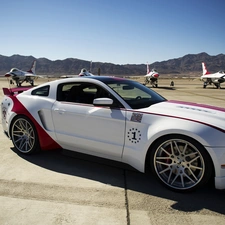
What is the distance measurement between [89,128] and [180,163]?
1504 mm

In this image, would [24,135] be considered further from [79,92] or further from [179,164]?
[179,164]

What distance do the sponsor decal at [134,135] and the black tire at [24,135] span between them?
77.6 inches

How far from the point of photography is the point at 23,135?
4785 millimetres

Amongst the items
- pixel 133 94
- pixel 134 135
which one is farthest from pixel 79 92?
pixel 134 135

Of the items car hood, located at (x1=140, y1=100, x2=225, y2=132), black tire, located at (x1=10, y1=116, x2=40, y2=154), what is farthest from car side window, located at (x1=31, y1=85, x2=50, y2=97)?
car hood, located at (x1=140, y1=100, x2=225, y2=132)

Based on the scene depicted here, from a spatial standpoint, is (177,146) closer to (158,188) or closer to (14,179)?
(158,188)

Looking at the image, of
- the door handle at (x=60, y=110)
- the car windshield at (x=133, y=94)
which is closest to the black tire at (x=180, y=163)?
the car windshield at (x=133, y=94)

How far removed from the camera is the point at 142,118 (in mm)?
3494

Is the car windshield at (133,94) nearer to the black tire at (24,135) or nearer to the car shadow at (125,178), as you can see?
the car shadow at (125,178)

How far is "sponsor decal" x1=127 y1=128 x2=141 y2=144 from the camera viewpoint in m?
3.48

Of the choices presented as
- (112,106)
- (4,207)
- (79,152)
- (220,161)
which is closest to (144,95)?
(112,106)

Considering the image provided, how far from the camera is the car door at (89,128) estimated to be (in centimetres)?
368

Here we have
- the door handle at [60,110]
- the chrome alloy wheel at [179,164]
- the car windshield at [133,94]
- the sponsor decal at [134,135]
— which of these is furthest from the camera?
the door handle at [60,110]

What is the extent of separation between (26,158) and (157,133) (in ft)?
8.79
